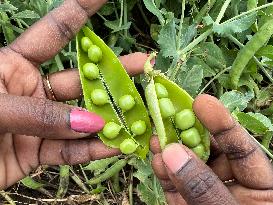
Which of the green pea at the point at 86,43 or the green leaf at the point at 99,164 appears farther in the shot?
the green leaf at the point at 99,164

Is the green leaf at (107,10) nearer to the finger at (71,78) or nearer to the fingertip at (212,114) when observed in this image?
the finger at (71,78)

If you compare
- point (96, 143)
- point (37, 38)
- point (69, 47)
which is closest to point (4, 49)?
point (37, 38)

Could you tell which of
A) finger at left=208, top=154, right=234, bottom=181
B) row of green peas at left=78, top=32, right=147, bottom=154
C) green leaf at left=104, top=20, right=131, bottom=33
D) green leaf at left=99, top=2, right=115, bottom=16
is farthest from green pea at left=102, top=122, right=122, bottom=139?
green leaf at left=99, top=2, right=115, bottom=16

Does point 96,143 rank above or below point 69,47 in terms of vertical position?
below

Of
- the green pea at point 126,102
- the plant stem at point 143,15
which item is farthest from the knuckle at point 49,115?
the plant stem at point 143,15

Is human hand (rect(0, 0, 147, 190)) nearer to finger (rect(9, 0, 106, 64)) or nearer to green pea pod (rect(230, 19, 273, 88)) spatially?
finger (rect(9, 0, 106, 64))

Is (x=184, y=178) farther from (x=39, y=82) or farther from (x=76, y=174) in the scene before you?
(x=76, y=174)
